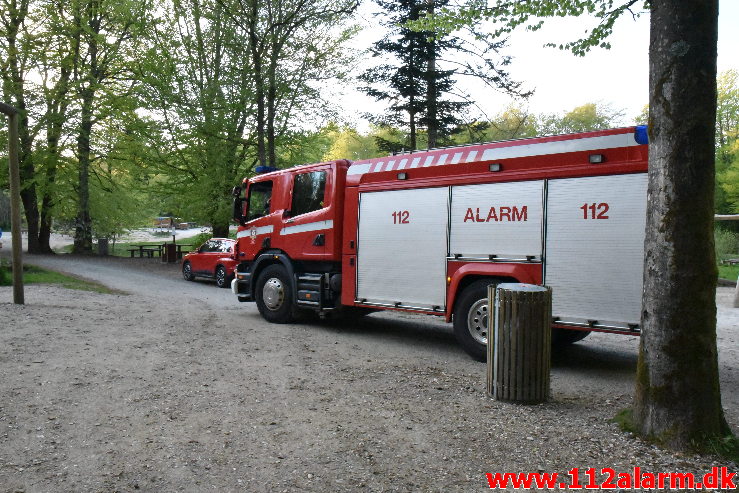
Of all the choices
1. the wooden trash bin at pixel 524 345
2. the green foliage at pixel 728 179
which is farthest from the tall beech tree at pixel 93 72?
the green foliage at pixel 728 179

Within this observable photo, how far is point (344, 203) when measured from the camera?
9.09 m

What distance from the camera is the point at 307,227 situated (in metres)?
9.52

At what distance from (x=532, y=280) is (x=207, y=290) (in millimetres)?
11688

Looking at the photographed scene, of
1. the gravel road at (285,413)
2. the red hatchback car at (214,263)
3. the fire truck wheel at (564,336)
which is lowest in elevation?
the gravel road at (285,413)

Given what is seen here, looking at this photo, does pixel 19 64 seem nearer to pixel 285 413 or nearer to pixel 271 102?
pixel 271 102

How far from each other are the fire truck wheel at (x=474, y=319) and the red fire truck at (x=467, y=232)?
0.02 metres

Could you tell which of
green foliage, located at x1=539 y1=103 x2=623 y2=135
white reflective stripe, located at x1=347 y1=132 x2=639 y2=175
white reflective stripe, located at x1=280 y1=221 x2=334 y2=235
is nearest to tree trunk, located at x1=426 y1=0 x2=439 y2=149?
white reflective stripe, located at x1=280 y1=221 x2=334 y2=235

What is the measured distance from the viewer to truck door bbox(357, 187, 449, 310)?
25.1 ft

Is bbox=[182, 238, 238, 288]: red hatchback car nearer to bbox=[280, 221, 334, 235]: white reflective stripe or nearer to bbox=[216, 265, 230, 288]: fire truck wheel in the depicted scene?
bbox=[216, 265, 230, 288]: fire truck wheel

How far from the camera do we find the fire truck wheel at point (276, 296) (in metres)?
9.97

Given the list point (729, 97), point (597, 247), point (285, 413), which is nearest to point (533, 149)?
point (597, 247)

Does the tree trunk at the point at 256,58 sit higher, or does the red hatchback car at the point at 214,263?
the tree trunk at the point at 256,58

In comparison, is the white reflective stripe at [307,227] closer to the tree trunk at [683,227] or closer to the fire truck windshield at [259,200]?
the fire truck windshield at [259,200]

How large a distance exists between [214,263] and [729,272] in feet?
59.6
